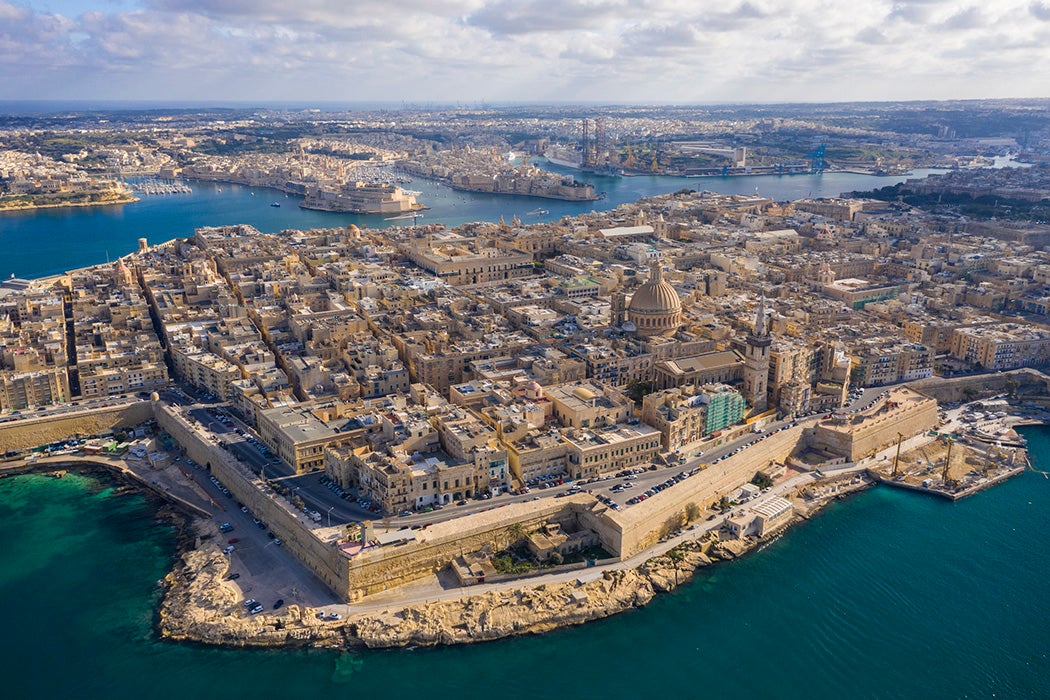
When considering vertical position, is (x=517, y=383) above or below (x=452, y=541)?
above

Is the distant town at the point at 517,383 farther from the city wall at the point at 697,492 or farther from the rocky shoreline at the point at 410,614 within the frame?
the rocky shoreline at the point at 410,614

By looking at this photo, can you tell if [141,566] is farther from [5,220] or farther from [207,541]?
[5,220]

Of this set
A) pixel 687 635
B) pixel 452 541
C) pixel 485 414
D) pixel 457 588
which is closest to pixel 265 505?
pixel 452 541

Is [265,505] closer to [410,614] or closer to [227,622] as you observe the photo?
[227,622]

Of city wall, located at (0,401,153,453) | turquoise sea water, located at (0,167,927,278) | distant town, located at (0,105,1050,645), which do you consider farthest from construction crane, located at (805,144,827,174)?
city wall, located at (0,401,153,453)

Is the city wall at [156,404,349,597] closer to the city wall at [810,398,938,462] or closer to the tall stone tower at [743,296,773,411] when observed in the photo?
the tall stone tower at [743,296,773,411]

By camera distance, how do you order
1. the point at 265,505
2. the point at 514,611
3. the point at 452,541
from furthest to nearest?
the point at 265,505 < the point at 452,541 < the point at 514,611
